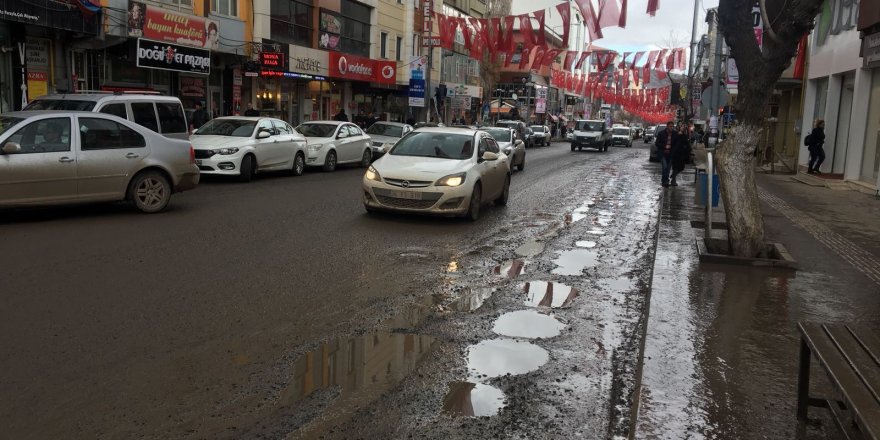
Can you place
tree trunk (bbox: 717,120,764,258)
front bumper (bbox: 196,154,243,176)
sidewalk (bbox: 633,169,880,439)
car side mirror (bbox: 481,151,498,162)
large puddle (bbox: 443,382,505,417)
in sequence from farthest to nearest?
front bumper (bbox: 196,154,243,176) → car side mirror (bbox: 481,151,498,162) → tree trunk (bbox: 717,120,764,258) → large puddle (bbox: 443,382,505,417) → sidewalk (bbox: 633,169,880,439)

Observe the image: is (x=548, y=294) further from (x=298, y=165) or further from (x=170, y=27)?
(x=170, y=27)

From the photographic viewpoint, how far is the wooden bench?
10.4 ft

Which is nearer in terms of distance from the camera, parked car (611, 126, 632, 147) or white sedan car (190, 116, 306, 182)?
white sedan car (190, 116, 306, 182)

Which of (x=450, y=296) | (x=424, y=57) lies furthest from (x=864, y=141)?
(x=424, y=57)

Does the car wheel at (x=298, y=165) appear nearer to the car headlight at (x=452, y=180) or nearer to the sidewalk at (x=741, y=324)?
the car headlight at (x=452, y=180)

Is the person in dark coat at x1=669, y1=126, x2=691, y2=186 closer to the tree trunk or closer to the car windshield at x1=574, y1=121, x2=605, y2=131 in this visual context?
the tree trunk

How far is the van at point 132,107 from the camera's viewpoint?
524 inches

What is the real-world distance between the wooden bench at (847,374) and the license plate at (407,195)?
734 cm

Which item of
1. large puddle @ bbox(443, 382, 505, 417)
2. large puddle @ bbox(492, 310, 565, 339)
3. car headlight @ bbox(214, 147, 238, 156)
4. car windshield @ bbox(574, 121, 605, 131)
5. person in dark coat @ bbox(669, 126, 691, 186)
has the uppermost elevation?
car windshield @ bbox(574, 121, 605, 131)

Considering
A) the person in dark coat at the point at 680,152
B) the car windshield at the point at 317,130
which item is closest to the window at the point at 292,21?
the car windshield at the point at 317,130

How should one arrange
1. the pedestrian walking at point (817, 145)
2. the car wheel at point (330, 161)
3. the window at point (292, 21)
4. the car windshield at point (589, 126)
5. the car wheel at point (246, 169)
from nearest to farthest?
the car wheel at point (246, 169), the car wheel at point (330, 161), the pedestrian walking at point (817, 145), the window at point (292, 21), the car windshield at point (589, 126)

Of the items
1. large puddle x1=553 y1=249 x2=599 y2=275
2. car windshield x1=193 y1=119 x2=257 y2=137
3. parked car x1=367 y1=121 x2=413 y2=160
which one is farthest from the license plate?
parked car x1=367 y1=121 x2=413 y2=160

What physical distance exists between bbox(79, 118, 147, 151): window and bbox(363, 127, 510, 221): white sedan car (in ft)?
11.6

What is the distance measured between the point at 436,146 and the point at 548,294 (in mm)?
5682
